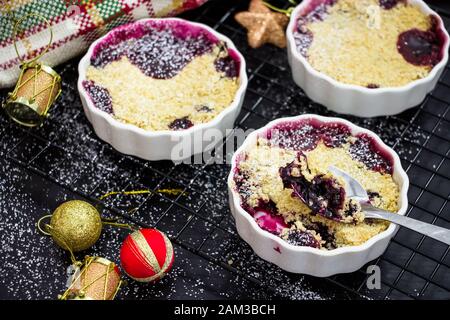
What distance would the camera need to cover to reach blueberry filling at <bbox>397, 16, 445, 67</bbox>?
8.04 ft

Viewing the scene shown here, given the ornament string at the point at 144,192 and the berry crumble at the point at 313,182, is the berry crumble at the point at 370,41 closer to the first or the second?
the berry crumble at the point at 313,182

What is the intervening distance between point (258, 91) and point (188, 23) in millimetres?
285

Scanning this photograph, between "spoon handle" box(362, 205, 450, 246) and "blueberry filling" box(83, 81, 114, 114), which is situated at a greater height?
"spoon handle" box(362, 205, 450, 246)

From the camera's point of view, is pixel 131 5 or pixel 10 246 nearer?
pixel 10 246

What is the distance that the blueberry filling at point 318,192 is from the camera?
2025 mm

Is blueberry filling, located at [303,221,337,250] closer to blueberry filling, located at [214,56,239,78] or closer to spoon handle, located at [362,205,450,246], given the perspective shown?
spoon handle, located at [362,205,450,246]

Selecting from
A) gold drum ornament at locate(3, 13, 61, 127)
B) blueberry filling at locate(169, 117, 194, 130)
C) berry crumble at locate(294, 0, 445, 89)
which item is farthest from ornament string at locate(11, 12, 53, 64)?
berry crumble at locate(294, 0, 445, 89)

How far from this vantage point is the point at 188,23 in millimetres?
2486

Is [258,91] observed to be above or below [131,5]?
below

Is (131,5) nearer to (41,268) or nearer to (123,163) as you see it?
(123,163)

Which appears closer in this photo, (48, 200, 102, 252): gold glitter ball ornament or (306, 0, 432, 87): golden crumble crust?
(48, 200, 102, 252): gold glitter ball ornament

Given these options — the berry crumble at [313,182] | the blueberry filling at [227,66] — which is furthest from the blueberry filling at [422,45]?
the blueberry filling at [227,66]

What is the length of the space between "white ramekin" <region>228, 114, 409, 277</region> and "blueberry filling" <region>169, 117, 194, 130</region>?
7.3 inches
